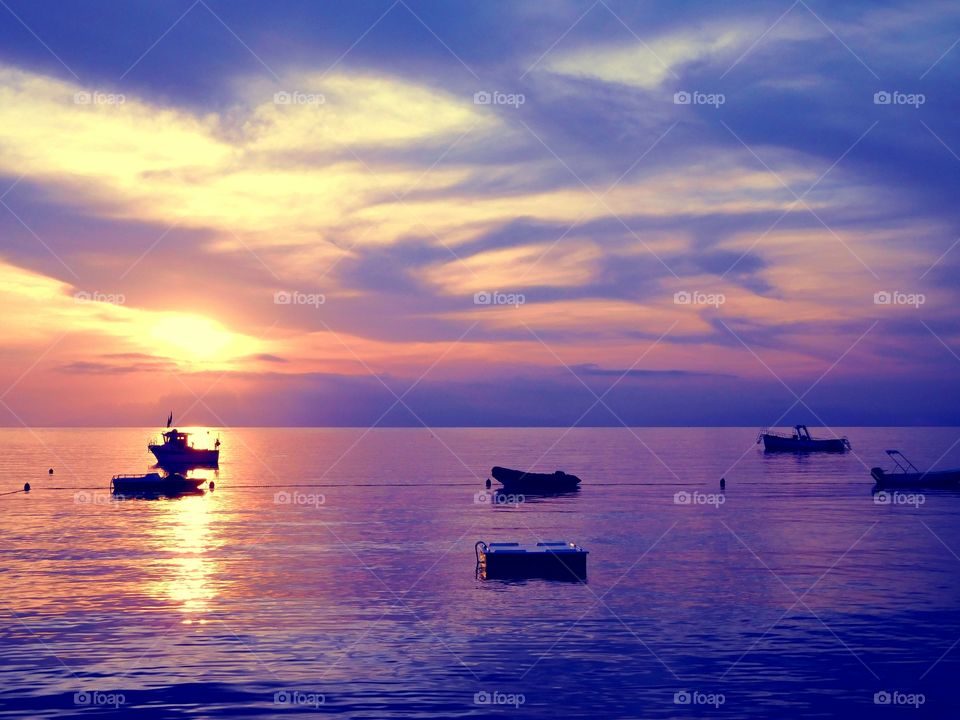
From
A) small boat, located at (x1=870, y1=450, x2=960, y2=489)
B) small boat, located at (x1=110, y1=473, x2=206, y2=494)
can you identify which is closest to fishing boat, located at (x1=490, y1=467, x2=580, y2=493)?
small boat, located at (x1=870, y1=450, x2=960, y2=489)

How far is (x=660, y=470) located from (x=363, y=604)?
454 ft

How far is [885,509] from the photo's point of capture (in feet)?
326
